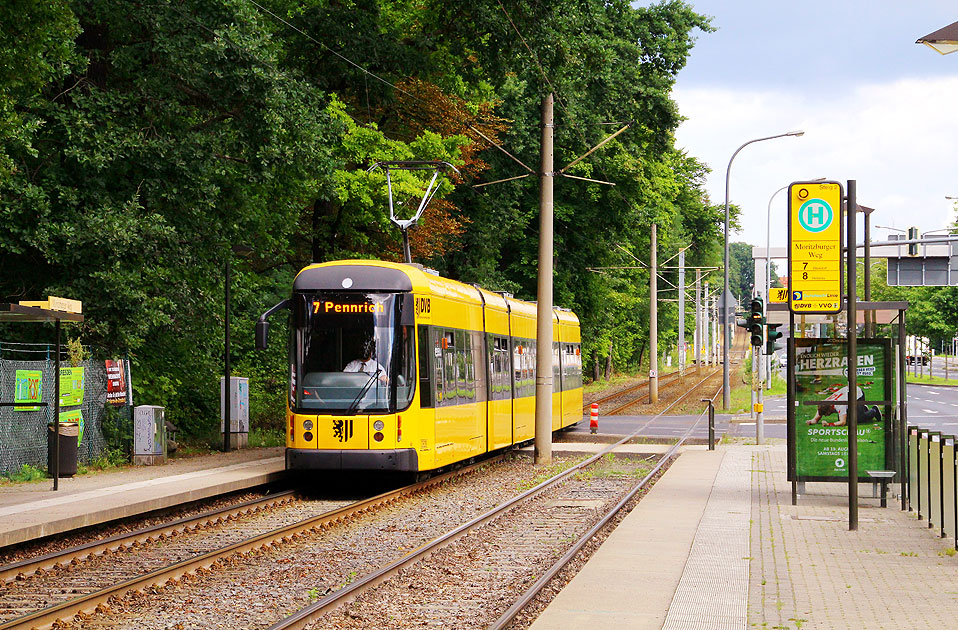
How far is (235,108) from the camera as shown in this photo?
24.1m

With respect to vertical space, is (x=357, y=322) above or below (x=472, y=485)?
above

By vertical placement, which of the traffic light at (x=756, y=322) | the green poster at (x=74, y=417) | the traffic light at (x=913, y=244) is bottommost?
the green poster at (x=74, y=417)

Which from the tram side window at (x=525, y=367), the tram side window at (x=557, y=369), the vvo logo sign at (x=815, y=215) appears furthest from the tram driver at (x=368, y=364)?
the tram side window at (x=557, y=369)

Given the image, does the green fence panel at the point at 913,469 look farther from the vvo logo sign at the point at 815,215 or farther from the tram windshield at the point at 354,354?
the tram windshield at the point at 354,354

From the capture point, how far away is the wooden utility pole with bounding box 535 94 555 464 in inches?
932

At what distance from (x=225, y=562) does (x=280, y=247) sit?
20.8 meters

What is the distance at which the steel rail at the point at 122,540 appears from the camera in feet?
37.8

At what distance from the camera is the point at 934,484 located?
13.6m

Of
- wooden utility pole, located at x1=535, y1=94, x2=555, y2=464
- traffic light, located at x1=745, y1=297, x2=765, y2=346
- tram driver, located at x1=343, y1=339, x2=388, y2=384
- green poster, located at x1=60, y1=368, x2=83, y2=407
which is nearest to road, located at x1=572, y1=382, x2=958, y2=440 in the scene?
traffic light, located at x1=745, y1=297, x2=765, y2=346

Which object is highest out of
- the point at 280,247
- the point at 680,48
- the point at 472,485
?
the point at 680,48

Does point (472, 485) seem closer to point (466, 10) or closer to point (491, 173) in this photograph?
point (466, 10)

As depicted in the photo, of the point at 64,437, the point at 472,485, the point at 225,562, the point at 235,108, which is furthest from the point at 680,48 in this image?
the point at 225,562

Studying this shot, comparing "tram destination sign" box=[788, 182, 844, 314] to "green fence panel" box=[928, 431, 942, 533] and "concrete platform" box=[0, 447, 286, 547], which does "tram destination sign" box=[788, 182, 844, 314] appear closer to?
"green fence panel" box=[928, 431, 942, 533]

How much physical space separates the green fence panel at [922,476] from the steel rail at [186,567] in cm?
708
